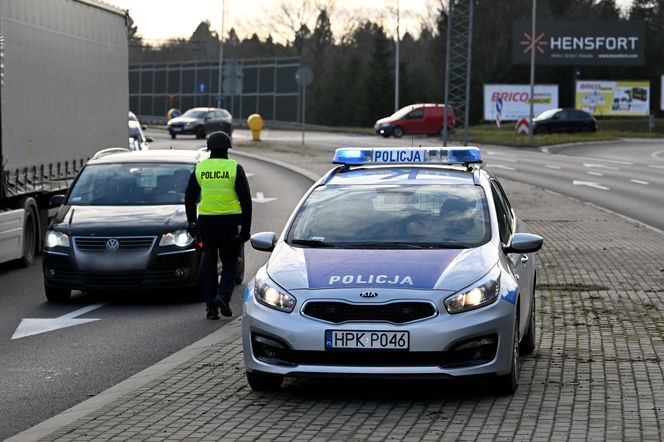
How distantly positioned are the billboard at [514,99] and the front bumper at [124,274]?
81414 mm

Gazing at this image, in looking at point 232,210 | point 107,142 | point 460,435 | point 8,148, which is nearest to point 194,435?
point 460,435

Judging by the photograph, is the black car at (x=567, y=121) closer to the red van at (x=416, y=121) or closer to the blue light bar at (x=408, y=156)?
the red van at (x=416, y=121)

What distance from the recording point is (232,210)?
12328 mm

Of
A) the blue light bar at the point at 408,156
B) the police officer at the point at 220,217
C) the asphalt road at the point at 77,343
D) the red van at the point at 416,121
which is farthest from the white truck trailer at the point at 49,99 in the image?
the red van at the point at 416,121

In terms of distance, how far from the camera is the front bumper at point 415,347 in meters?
7.98

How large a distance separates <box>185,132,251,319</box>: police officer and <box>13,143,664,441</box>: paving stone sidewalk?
83 centimetres

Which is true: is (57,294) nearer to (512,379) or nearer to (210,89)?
(512,379)

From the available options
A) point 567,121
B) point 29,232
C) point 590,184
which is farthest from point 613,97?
point 29,232

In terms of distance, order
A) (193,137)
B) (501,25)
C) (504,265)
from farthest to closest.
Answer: (501,25) → (193,137) → (504,265)

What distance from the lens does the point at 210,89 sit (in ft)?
322

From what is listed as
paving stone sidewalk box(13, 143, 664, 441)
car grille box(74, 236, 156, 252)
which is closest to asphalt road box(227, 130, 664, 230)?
car grille box(74, 236, 156, 252)

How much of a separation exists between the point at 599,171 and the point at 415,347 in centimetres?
3581

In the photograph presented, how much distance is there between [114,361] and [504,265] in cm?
317

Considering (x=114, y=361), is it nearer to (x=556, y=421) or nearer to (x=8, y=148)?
(x=556, y=421)
